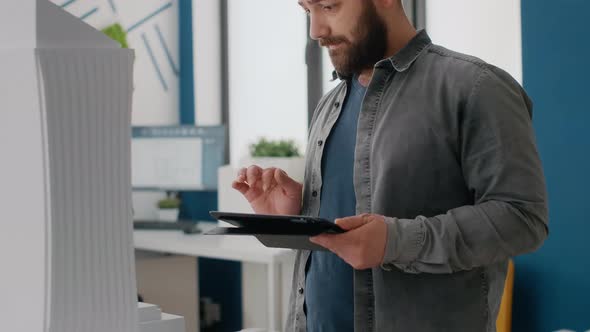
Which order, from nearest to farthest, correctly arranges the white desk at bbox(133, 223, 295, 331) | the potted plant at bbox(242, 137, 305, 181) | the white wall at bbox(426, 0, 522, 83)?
the white wall at bbox(426, 0, 522, 83)
the white desk at bbox(133, 223, 295, 331)
the potted plant at bbox(242, 137, 305, 181)

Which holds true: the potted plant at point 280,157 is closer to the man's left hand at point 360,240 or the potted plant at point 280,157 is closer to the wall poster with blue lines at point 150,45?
the wall poster with blue lines at point 150,45

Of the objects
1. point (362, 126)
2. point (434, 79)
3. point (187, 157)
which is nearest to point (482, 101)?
point (434, 79)

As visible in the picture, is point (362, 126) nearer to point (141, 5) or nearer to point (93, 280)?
point (93, 280)

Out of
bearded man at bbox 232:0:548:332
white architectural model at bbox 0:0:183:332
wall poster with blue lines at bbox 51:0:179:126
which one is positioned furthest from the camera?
wall poster with blue lines at bbox 51:0:179:126

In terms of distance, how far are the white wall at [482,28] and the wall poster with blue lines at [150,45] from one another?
5.93 ft

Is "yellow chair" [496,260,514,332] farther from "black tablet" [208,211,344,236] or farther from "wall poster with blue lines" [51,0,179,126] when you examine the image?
"wall poster with blue lines" [51,0,179,126]

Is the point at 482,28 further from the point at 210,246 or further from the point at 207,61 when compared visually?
the point at 207,61

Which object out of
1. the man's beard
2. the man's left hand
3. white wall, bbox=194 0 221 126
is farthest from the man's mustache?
white wall, bbox=194 0 221 126

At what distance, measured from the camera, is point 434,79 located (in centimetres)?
130

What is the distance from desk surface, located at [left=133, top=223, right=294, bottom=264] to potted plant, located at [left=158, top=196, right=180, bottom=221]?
0.64ft

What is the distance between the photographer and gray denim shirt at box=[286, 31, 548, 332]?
1.18 m

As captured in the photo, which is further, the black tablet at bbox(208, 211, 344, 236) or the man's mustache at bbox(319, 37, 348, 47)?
the man's mustache at bbox(319, 37, 348, 47)

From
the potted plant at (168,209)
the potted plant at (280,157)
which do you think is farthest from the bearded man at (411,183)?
the potted plant at (168,209)

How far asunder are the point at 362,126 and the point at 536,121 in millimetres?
1684
